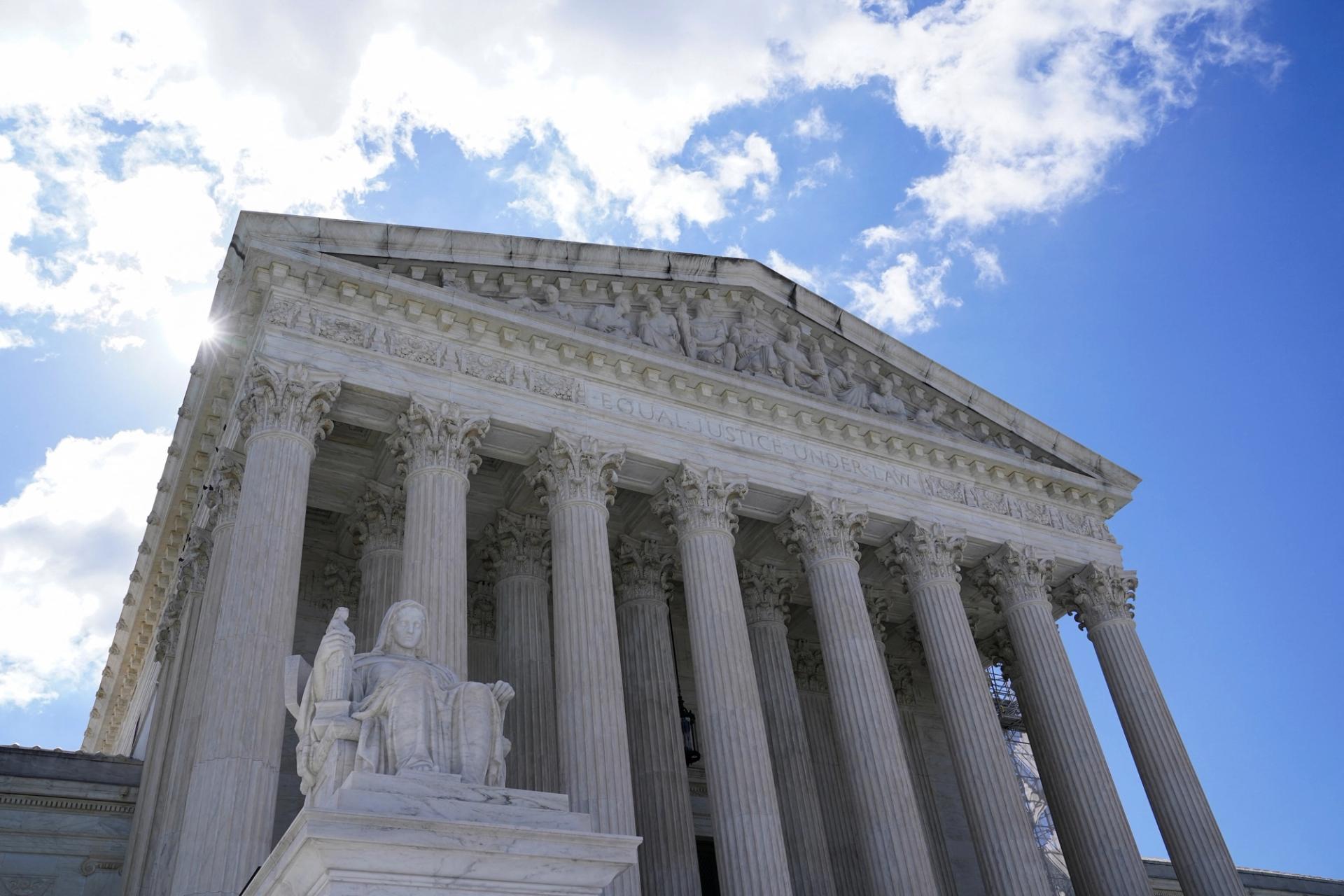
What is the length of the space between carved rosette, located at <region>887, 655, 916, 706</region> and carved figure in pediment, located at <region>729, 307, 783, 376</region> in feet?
34.3

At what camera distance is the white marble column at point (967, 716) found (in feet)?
72.1

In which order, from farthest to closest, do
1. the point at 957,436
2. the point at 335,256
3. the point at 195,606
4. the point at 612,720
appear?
the point at 957,436
the point at 195,606
the point at 335,256
the point at 612,720

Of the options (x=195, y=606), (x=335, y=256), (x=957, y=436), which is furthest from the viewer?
(x=957, y=436)

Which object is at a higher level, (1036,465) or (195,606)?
(1036,465)

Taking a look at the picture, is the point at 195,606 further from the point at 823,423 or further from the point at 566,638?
the point at 823,423

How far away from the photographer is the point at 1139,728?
26.7m

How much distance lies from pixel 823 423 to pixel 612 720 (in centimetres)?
981

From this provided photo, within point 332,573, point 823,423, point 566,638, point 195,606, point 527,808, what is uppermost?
point 823,423

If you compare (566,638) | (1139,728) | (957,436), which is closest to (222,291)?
(566,638)

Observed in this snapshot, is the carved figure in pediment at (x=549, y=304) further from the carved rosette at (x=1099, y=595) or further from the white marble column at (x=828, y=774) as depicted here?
the carved rosette at (x=1099, y=595)

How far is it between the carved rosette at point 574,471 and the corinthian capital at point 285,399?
4298mm

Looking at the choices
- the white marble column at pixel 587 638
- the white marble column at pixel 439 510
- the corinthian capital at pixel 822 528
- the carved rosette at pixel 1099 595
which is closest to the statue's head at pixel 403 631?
the white marble column at pixel 439 510

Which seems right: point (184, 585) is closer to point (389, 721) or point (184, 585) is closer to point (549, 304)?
point (549, 304)

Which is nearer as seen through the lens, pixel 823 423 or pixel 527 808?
pixel 527 808
